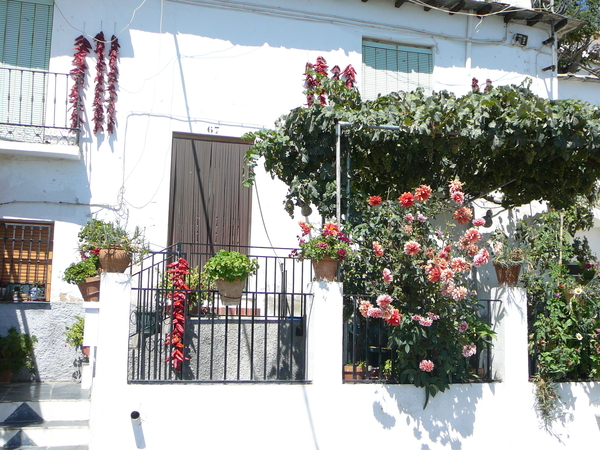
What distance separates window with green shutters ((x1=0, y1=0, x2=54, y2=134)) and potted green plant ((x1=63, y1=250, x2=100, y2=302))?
227 centimetres

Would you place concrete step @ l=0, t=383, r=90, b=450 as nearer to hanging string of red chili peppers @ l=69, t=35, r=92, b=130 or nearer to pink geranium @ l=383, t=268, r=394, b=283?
pink geranium @ l=383, t=268, r=394, b=283

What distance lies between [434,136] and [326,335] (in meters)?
2.57

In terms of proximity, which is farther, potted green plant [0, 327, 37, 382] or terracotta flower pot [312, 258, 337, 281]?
potted green plant [0, 327, 37, 382]

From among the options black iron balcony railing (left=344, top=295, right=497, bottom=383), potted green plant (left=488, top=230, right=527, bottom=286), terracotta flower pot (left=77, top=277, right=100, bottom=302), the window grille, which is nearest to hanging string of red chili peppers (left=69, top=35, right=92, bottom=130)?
the window grille

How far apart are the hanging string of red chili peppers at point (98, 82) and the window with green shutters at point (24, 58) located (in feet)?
1.66

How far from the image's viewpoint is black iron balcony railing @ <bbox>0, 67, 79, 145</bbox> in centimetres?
911

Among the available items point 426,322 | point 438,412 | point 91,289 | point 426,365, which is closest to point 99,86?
point 91,289

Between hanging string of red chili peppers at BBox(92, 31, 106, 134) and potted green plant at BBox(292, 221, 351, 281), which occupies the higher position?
hanging string of red chili peppers at BBox(92, 31, 106, 134)

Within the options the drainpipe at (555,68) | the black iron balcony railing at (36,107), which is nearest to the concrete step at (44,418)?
the black iron balcony railing at (36,107)

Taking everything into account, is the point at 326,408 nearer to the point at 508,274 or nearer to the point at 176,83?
the point at 508,274

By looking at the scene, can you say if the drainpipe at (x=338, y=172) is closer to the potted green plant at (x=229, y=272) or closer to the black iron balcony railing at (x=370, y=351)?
the black iron balcony railing at (x=370, y=351)

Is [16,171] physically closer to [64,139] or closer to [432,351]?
[64,139]

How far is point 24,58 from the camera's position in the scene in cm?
940

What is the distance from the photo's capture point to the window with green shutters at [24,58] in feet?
30.3
